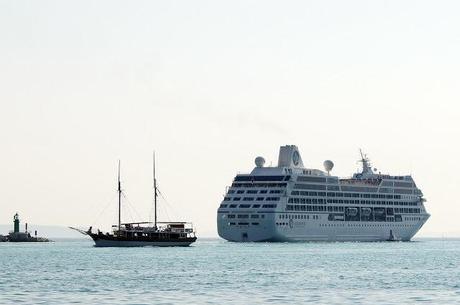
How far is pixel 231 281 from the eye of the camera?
91.7 meters

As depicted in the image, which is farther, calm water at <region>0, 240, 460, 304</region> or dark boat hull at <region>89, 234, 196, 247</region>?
dark boat hull at <region>89, 234, 196, 247</region>

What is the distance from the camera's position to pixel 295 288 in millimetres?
84062

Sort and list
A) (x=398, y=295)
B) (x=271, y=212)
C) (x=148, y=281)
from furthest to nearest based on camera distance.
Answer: (x=271, y=212) → (x=148, y=281) → (x=398, y=295)

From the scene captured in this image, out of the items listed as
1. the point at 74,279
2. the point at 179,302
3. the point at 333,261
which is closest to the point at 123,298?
the point at 179,302

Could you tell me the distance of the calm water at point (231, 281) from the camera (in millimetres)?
75188

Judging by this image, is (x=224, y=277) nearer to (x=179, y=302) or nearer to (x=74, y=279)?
(x=74, y=279)

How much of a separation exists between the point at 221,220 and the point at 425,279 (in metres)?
105

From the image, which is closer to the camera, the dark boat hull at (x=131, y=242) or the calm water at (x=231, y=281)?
the calm water at (x=231, y=281)

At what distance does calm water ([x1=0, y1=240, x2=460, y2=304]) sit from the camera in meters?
75.2

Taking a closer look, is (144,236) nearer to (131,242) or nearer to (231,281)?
(131,242)

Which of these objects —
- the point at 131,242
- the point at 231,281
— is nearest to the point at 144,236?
the point at 131,242

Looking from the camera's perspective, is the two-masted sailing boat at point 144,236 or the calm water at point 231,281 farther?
the two-masted sailing boat at point 144,236

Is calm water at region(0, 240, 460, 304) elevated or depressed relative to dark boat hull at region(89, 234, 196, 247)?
depressed

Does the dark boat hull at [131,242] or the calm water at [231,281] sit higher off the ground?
the dark boat hull at [131,242]
